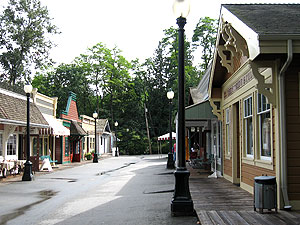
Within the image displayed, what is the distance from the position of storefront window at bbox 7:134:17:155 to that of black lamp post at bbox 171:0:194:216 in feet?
51.8

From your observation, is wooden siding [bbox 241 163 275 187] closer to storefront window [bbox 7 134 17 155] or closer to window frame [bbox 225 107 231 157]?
window frame [bbox 225 107 231 157]

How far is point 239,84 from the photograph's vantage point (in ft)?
41.1

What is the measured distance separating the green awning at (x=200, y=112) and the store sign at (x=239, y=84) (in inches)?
61.4

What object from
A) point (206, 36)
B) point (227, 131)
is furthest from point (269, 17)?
point (206, 36)

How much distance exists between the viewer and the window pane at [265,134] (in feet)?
31.0

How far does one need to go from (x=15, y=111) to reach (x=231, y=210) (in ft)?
48.4

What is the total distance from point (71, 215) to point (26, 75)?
39.1 m

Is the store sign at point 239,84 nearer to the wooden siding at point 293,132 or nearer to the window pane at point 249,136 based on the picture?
the window pane at point 249,136

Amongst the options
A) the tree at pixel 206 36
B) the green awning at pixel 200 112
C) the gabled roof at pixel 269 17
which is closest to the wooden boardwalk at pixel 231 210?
the gabled roof at pixel 269 17

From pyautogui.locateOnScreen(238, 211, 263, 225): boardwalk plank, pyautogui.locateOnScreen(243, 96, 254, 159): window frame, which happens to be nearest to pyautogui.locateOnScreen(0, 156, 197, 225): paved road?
pyautogui.locateOnScreen(238, 211, 263, 225): boardwalk plank

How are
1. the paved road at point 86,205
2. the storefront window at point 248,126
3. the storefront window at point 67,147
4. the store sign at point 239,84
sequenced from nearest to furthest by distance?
the paved road at point 86,205, the store sign at point 239,84, the storefront window at point 248,126, the storefront window at point 67,147

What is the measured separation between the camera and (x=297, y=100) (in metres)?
8.45

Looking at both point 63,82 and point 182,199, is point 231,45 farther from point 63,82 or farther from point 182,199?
point 63,82

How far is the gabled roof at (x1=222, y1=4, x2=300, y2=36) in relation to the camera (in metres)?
7.91
